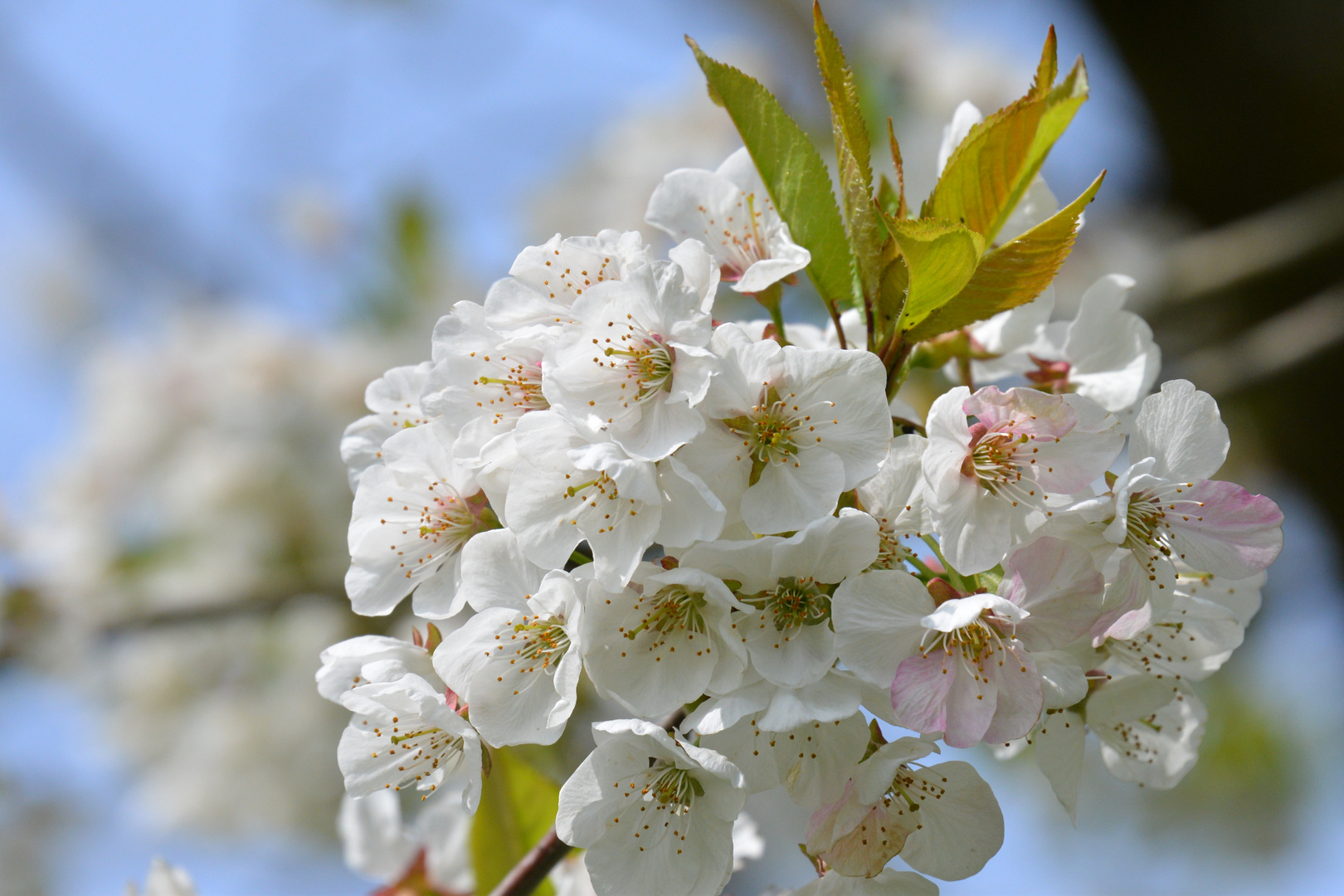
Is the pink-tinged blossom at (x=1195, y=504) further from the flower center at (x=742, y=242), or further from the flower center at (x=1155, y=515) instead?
the flower center at (x=742, y=242)

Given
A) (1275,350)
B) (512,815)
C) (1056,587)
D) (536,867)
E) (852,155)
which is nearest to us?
(1056,587)

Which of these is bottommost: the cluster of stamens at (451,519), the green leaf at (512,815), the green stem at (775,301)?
the green leaf at (512,815)

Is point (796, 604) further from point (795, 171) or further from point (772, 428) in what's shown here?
point (795, 171)

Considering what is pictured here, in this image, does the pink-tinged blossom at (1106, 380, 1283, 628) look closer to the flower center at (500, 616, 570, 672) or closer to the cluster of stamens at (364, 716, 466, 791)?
the flower center at (500, 616, 570, 672)

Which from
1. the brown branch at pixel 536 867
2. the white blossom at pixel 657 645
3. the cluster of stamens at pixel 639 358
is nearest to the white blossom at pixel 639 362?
the cluster of stamens at pixel 639 358

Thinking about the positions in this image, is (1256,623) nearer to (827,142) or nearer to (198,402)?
(827,142)

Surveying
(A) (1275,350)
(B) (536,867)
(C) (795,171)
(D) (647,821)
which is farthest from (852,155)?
(A) (1275,350)

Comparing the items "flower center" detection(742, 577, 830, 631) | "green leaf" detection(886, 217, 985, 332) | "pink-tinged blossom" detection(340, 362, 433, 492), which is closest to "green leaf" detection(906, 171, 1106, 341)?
"green leaf" detection(886, 217, 985, 332)

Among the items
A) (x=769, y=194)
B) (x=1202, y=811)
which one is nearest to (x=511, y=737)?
(x=769, y=194)
